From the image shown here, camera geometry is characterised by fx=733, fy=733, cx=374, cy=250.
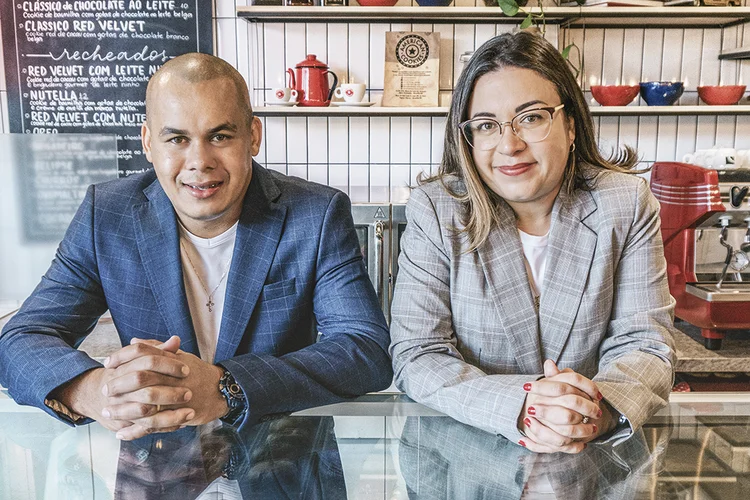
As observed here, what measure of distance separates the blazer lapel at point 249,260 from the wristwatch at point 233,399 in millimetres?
248

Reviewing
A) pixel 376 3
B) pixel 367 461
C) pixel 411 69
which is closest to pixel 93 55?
pixel 376 3

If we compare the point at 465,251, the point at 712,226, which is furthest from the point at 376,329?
the point at 712,226

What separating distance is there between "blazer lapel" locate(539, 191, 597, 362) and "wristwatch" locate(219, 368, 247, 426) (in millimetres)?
613

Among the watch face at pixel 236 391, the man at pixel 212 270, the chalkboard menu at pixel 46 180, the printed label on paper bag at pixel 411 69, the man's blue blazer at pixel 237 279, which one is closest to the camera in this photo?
the watch face at pixel 236 391

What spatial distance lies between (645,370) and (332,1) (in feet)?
7.63

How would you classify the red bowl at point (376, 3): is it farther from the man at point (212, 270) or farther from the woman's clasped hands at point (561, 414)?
the woman's clasped hands at point (561, 414)

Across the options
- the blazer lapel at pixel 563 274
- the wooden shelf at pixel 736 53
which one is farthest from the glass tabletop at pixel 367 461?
the wooden shelf at pixel 736 53

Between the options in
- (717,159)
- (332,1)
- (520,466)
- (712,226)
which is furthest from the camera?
(332,1)

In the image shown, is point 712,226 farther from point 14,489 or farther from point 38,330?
point 14,489

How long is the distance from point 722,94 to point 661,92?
0.92ft

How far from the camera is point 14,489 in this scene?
0.93m

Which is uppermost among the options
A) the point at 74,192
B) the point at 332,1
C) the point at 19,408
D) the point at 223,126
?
the point at 332,1

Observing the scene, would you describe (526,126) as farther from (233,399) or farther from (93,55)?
(93,55)

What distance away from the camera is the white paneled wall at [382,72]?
3.36 meters
